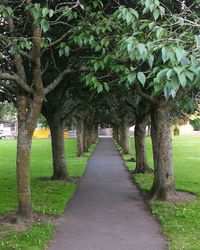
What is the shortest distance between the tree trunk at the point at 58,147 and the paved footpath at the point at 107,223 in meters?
2.29

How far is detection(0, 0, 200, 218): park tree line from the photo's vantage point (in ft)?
13.3

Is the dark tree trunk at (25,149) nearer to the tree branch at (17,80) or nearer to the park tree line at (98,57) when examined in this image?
the park tree line at (98,57)

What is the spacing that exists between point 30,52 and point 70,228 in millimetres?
3671

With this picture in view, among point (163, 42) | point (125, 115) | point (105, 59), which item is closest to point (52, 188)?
point (105, 59)

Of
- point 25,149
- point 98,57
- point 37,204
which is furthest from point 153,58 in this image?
point 37,204

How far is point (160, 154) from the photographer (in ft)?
42.2

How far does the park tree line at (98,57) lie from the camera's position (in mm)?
4059

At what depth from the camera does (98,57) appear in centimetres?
834

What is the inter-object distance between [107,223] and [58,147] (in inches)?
340

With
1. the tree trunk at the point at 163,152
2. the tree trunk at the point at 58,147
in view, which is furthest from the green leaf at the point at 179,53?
the tree trunk at the point at 58,147

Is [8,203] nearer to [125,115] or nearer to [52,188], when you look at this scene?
[52,188]

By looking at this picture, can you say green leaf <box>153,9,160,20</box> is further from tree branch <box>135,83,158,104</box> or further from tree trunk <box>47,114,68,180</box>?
tree trunk <box>47,114,68,180</box>

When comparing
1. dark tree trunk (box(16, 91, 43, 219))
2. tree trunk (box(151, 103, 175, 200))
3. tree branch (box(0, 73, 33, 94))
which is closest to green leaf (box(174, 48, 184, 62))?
tree branch (box(0, 73, 33, 94))

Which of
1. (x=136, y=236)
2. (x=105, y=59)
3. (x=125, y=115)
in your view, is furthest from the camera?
(x=125, y=115)
